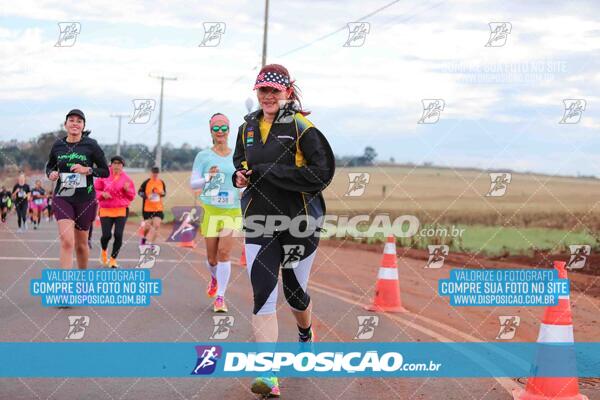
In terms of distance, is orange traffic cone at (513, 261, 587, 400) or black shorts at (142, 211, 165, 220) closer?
orange traffic cone at (513, 261, 587, 400)

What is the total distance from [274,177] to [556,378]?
2390 mm

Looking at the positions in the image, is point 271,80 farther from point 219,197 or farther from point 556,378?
point 219,197

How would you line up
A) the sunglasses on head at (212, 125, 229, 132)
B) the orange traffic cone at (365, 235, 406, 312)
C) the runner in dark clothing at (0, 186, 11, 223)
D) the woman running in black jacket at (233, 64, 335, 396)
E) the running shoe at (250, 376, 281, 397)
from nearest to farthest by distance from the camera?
1. the running shoe at (250, 376, 281, 397)
2. the woman running in black jacket at (233, 64, 335, 396)
3. the sunglasses on head at (212, 125, 229, 132)
4. the orange traffic cone at (365, 235, 406, 312)
5. the runner in dark clothing at (0, 186, 11, 223)

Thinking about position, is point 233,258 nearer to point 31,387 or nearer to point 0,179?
point 0,179

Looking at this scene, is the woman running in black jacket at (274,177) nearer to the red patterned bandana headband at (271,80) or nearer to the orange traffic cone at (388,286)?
the red patterned bandana headband at (271,80)

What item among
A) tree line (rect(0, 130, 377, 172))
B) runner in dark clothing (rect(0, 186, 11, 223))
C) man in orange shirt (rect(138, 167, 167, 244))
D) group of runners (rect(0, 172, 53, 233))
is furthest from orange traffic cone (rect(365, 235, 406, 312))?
runner in dark clothing (rect(0, 186, 11, 223))

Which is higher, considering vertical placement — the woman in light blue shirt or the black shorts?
the woman in light blue shirt

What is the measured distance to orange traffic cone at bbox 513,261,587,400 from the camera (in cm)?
654

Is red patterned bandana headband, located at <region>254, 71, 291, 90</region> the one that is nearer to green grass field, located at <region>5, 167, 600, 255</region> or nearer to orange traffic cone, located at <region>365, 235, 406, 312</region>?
orange traffic cone, located at <region>365, 235, 406, 312</region>

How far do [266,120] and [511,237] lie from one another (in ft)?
65.7

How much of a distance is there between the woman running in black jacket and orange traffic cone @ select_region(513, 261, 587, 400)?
69.3 inches

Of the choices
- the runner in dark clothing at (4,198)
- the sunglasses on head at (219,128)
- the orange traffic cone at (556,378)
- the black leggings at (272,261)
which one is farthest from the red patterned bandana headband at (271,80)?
the runner in dark clothing at (4,198)

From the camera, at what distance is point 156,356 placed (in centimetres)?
786

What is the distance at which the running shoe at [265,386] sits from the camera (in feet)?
21.2
